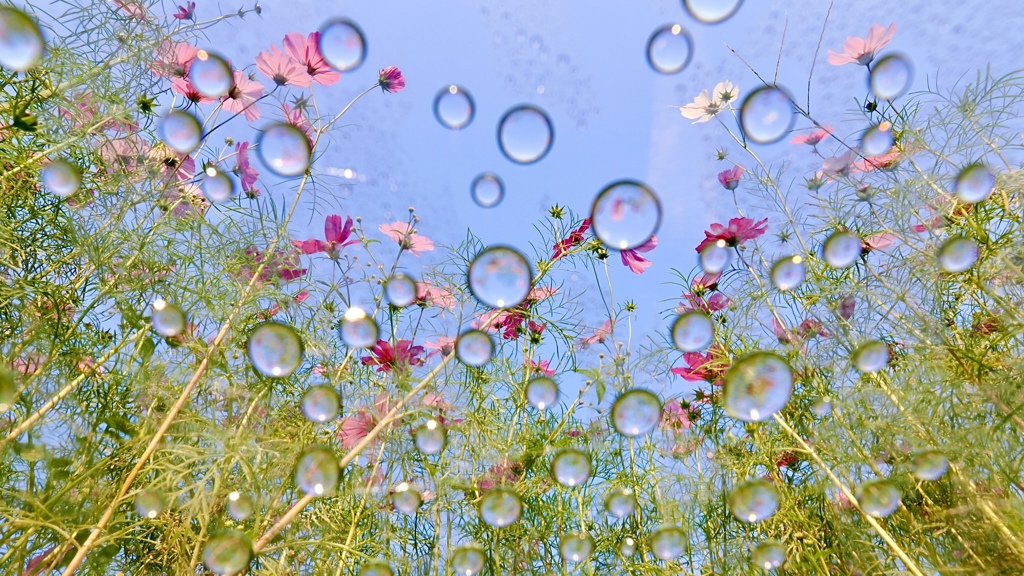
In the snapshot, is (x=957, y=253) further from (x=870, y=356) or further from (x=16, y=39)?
(x=16, y=39)

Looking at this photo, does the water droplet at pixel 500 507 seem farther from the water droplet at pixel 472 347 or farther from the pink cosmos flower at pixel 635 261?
the pink cosmos flower at pixel 635 261

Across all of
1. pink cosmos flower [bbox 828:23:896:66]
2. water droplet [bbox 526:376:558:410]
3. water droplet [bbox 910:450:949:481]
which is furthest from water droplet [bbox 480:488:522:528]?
pink cosmos flower [bbox 828:23:896:66]

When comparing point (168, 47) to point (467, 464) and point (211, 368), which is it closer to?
point (211, 368)

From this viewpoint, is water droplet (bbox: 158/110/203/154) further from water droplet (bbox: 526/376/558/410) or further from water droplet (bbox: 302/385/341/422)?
water droplet (bbox: 526/376/558/410)

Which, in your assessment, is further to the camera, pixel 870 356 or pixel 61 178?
pixel 870 356

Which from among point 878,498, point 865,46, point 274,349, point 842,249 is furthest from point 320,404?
point 865,46

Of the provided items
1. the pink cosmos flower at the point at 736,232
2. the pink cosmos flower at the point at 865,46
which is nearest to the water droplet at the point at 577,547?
the pink cosmos flower at the point at 736,232
